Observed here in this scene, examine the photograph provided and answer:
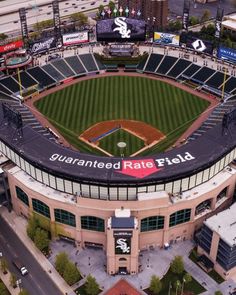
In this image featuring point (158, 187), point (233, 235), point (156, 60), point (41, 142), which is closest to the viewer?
point (233, 235)

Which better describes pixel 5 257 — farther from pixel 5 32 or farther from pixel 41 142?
pixel 5 32

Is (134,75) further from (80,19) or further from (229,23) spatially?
(229,23)

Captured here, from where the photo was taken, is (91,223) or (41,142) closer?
(91,223)

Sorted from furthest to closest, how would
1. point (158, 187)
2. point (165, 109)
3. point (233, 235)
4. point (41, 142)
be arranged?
point (165, 109), point (41, 142), point (158, 187), point (233, 235)

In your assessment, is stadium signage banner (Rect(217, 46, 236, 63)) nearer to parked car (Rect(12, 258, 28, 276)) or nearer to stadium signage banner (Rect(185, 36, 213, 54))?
stadium signage banner (Rect(185, 36, 213, 54))

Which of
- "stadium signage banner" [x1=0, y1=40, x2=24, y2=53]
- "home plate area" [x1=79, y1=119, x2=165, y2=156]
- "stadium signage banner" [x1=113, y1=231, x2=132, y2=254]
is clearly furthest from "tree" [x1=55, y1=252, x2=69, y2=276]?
"stadium signage banner" [x1=0, y1=40, x2=24, y2=53]

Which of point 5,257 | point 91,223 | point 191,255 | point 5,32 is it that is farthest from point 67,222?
point 5,32
